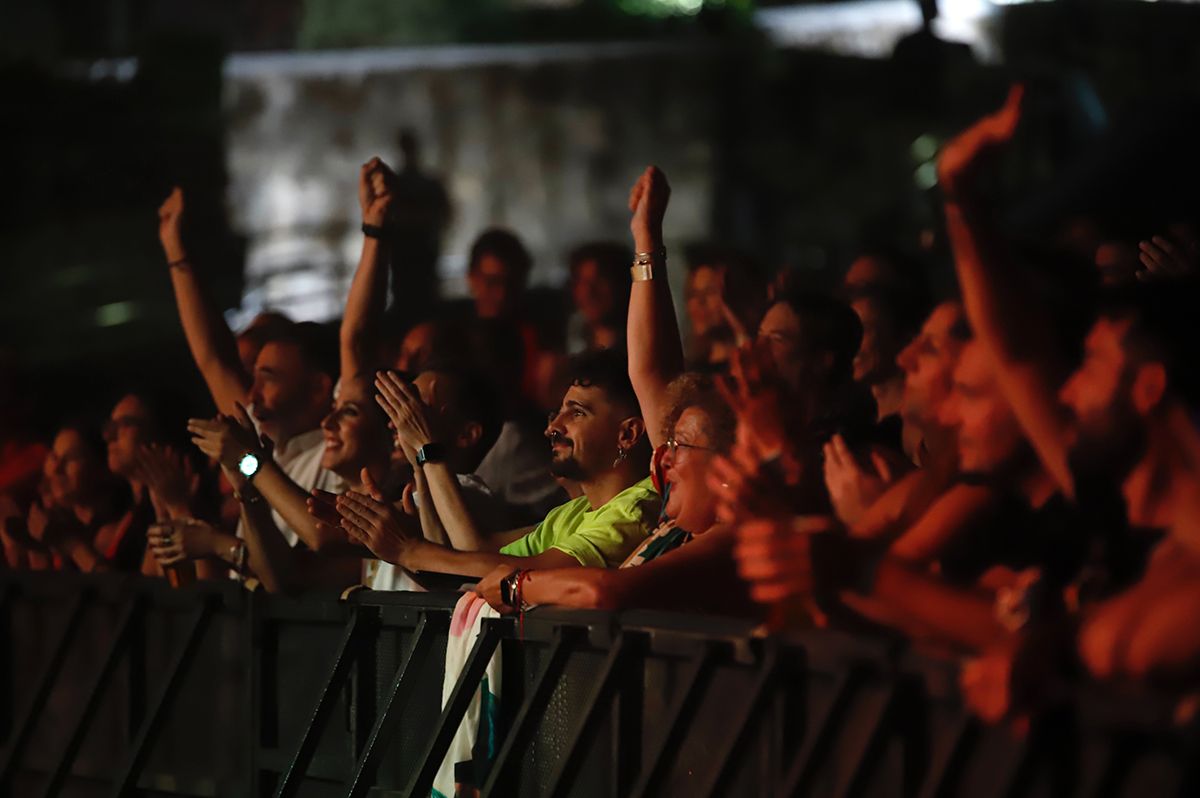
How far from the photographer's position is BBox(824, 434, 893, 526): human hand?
4.73 m

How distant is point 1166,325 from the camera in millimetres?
4078

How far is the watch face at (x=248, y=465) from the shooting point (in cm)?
686

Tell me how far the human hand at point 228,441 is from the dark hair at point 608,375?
1231mm

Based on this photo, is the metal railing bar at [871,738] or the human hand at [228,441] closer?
the metal railing bar at [871,738]

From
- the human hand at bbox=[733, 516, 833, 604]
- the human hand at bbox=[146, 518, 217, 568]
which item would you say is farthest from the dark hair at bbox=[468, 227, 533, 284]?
the human hand at bbox=[733, 516, 833, 604]

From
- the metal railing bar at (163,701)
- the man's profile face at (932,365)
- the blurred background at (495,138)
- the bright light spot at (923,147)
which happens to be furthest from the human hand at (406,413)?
the bright light spot at (923,147)

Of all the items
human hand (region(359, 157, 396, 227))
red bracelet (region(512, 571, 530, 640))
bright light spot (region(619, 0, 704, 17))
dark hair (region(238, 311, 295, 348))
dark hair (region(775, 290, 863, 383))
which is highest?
bright light spot (region(619, 0, 704, 17))

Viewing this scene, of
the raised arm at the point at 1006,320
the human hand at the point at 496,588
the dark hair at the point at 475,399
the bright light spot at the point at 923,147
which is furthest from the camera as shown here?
the bright light spot at the point at 923,147

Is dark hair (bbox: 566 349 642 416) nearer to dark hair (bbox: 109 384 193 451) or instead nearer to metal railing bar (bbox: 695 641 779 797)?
metal railing bar (bbox: 695 641 779 797)

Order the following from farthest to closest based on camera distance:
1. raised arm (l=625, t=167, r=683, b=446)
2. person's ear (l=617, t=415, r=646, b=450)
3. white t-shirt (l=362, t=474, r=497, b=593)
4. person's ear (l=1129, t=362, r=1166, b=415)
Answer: white t-shirt (l=362, t=474, r=497, b=593) → person's ear (l=617, t=415, r=646, b=450) → raised arm (l=625, t=167, r=683, b=446) → person's ear (l=1129, t=362, r=1166, b=415)

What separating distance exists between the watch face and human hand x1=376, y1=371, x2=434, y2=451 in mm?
693

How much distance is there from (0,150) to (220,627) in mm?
15233

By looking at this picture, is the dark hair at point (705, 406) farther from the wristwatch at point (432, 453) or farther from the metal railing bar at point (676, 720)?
the wristwatch at point (432, 453)

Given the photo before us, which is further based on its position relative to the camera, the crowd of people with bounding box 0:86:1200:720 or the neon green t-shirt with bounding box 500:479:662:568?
the neon green t-shirt with bounding box 500:479:662:568
